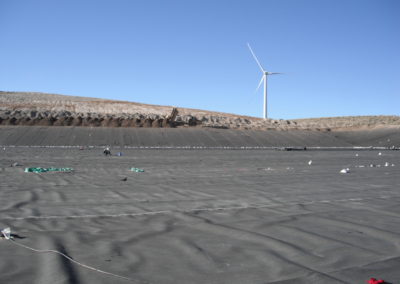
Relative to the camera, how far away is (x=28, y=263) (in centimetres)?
518

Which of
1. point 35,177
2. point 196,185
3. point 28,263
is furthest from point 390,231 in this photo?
point 35,177

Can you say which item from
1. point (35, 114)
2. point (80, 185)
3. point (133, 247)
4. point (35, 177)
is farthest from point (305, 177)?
point (35, 114)

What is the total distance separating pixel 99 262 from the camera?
5.27m

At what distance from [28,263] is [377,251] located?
4628 mm

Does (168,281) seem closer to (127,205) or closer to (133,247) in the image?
(133,247)

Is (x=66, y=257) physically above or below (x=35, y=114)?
below

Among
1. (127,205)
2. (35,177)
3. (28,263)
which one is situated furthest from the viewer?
(35,177)

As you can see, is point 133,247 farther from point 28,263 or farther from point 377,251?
point 377,251

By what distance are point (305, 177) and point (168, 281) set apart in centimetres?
1244

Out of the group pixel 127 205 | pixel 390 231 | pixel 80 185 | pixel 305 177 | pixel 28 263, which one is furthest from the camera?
pixel 305 177

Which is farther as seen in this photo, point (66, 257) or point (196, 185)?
point (196, 185)

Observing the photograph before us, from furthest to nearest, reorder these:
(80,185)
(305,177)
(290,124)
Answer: (290,124) → (305,177) → (80,185)

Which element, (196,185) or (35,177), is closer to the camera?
(196,185)

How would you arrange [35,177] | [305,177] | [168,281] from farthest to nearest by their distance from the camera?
1. [305,177]
2. [35,177]
3. [168,281]
